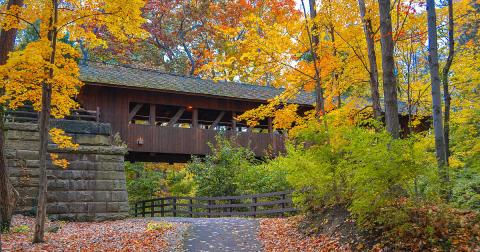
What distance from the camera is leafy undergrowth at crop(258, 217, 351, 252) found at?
28.6 feet

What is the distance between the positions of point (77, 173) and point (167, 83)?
6.83 meters

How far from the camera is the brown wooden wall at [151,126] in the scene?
20984 mm

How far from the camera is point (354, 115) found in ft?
48.8

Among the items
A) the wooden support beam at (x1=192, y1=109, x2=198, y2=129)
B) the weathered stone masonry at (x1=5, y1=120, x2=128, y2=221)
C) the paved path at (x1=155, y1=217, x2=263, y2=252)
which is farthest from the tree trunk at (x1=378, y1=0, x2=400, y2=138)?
the wooden support beam at (x1=192, y1=109, x2=198, y2=129)

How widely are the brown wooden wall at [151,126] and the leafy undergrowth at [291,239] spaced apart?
29.1ft

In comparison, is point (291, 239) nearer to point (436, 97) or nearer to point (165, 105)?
point (436, 97)

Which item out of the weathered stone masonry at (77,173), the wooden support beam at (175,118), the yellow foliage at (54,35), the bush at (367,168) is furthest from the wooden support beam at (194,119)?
the bush at (367,168)

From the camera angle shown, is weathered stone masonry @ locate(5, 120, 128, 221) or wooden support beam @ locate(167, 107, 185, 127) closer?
weathered stone masonry @ locate(5, 120, 128, 221)

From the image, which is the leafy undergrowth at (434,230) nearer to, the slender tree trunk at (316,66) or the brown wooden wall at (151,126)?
the slender tree trunk at (316,66)

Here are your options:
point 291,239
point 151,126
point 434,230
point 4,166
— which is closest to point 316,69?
point 291,239

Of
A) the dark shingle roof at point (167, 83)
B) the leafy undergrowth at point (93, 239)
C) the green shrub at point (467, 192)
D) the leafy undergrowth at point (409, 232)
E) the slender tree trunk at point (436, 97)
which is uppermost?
the dark shingle roof at point (167, 83)

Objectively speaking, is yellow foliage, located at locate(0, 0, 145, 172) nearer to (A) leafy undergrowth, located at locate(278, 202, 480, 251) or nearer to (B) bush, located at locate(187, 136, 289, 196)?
(A) leafy undergrowth, located at locate(278, 202, 480, 251)

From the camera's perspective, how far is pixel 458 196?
10375 millimetres

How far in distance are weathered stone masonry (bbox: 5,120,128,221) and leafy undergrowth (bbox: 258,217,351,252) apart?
7.38 meters
